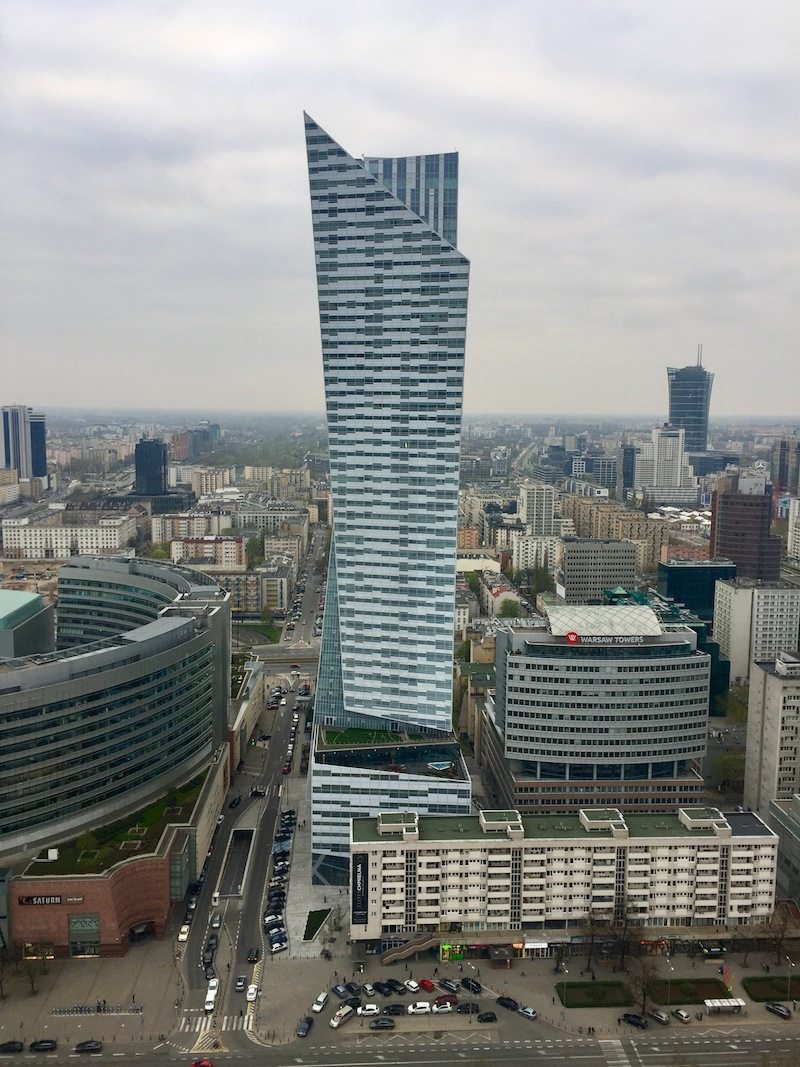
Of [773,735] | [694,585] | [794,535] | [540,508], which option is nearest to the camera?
[773,735]

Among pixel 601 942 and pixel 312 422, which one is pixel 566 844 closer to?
pixel 601 942

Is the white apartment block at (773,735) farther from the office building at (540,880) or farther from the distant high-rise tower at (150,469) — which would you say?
the distant high-rise tower at (150,469)

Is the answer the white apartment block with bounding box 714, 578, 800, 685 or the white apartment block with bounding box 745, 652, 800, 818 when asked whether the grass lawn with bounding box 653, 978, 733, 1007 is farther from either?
Result: the white apartment block with bounding box 714, 578, 800, 685

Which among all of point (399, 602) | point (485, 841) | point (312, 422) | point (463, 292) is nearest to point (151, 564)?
point (399, 602)

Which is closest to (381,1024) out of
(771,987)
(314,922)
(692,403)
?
(314,922)

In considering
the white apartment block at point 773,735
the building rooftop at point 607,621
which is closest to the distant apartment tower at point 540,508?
the white apartment block at point 773,735

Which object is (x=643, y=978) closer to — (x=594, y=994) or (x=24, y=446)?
(x=594, y=994)
